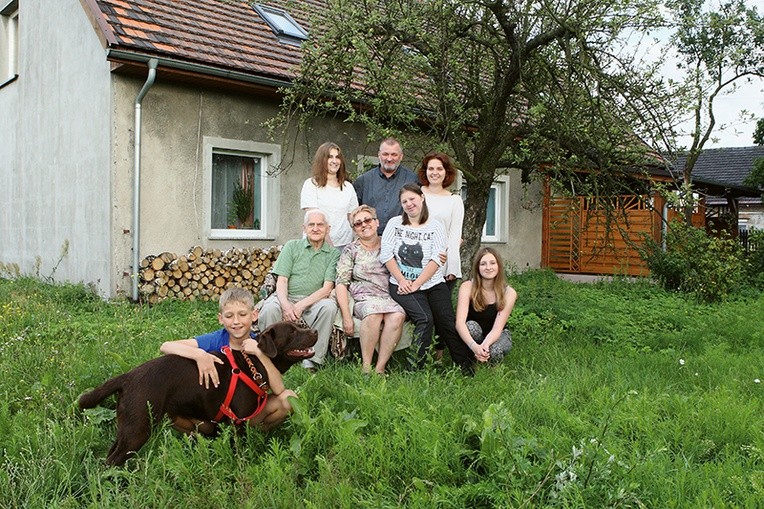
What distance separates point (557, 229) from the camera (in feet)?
51.5

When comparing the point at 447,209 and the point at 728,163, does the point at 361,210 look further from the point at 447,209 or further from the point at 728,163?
the point at 728,163

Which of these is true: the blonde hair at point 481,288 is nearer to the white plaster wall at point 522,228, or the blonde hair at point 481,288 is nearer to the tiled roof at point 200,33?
the tiled roof at point 200,33

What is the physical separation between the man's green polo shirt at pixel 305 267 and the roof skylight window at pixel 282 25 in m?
6.95

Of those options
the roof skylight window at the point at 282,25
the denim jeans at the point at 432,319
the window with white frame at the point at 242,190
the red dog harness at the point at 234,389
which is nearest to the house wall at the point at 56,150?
the window with white frame at the point at 242,190

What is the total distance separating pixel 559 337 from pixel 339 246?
2.39 meters

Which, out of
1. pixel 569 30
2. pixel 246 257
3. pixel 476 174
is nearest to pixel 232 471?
pixel 569 30

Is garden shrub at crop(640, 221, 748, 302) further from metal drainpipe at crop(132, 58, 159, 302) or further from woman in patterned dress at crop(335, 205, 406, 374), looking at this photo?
metal drainpipe at crop(132, 58, 159, 302)

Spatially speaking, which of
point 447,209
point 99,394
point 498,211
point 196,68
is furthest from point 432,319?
point 498,211

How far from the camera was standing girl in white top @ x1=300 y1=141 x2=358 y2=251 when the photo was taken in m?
5.93

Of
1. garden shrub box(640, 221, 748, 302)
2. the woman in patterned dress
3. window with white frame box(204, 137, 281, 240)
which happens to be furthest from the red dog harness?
garden shrub box(640, 221, 748, 302)

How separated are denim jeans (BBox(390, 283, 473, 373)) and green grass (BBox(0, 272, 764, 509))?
229mm

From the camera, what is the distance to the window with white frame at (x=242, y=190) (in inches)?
401

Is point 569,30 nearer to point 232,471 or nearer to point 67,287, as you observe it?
point 232,471

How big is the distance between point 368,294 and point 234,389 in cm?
215
